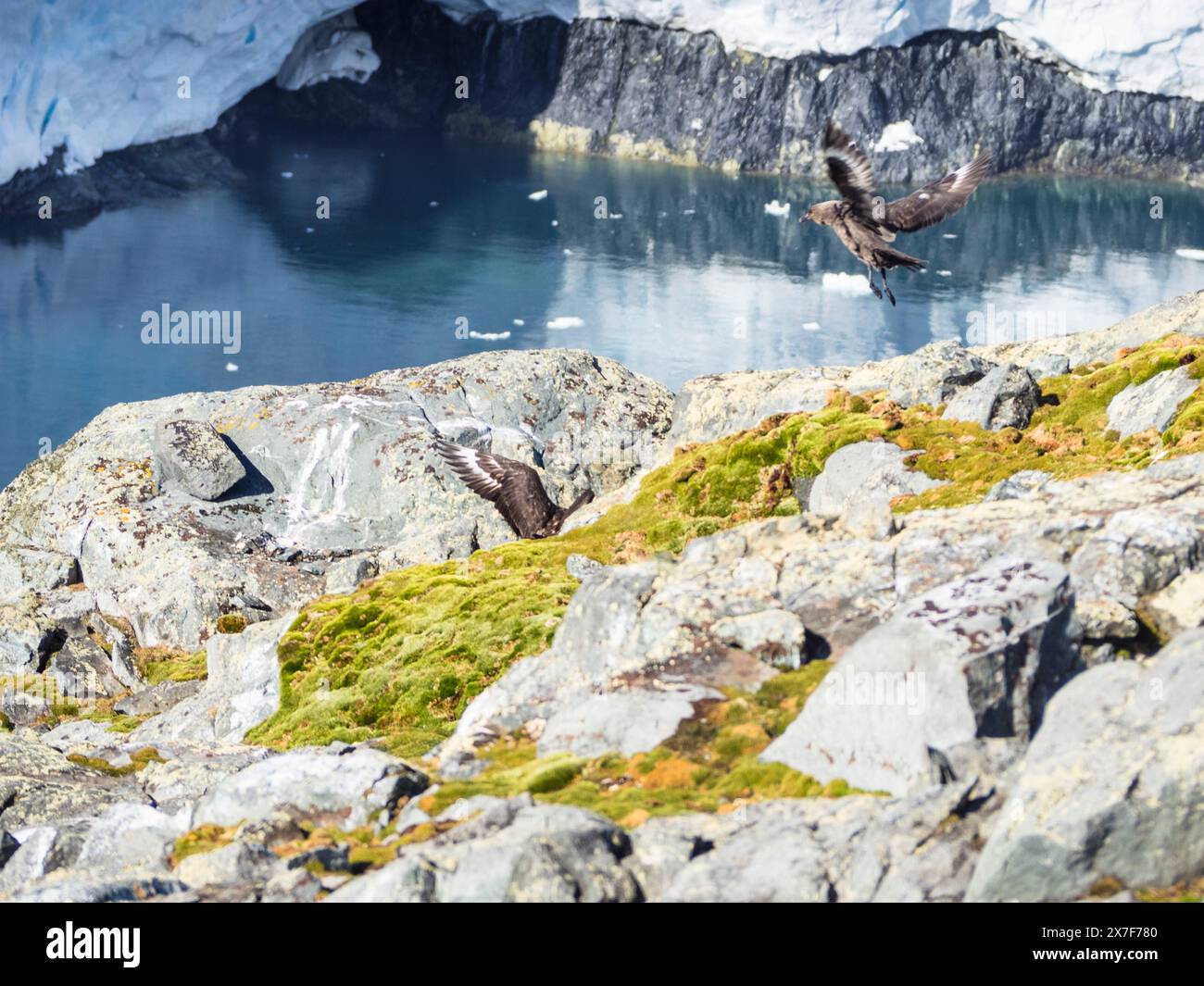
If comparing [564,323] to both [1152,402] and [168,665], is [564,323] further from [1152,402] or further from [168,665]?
[1152,402]

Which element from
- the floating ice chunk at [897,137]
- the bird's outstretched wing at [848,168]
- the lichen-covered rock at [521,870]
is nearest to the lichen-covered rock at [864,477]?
the bird's outstretched wing at [848,168]

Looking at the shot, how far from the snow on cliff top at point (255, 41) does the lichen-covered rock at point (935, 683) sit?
83.4m

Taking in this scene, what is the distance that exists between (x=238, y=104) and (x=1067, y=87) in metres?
77.2

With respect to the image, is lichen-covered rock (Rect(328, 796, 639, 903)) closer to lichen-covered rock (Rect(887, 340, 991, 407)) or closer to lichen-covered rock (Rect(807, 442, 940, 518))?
lichen-covered rock (Rect(807, 442, 940, 518))

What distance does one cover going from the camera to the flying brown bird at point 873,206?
819 inches

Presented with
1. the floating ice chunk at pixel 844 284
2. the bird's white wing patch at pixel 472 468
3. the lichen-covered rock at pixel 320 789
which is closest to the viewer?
the lichen-covered rock at pixel 320 789

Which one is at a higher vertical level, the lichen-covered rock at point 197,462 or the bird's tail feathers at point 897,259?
the bird's tail feathers at point 897,259

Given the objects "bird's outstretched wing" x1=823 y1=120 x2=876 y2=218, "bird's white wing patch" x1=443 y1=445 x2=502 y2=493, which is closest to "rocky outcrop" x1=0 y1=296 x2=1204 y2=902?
"bird's white wing patch" x1=443 y1=445 x2=502 y2=493

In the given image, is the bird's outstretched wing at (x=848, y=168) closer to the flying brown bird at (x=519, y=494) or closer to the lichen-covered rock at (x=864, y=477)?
the lichen-covered rock at (x=864, y=477)

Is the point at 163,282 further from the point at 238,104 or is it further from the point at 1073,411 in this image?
the point at 1073,411

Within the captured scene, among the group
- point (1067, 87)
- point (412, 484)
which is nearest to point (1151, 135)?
point (1067, 87)

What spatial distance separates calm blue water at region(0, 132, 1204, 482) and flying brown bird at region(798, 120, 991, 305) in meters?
52.0

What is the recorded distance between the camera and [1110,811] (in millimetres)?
11273

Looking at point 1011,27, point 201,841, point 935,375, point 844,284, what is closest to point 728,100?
point 1011,27
